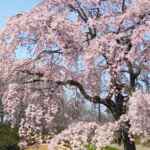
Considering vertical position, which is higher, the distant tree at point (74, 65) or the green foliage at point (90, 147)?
the distant tree at point (74, 65)

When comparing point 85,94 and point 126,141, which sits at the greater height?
point 85,94

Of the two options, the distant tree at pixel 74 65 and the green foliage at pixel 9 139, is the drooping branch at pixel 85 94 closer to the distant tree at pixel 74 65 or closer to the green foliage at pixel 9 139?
the distant tree at pixel 74 65

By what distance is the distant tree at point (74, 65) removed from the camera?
10922 mm

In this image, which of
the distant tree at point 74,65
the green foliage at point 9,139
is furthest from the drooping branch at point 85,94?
the green foliage at point 9,139

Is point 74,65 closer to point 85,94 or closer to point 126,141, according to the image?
point 85,94

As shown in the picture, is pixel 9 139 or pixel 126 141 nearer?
pixel 126 141

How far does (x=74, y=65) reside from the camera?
38.1 ft

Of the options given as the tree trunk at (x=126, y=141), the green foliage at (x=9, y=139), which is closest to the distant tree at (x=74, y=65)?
the tree trunk at (x=126, y=141)

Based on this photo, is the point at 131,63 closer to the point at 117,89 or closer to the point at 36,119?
the point at 117,89

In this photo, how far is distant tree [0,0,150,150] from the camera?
10.9 metres

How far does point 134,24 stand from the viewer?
38.3 feet

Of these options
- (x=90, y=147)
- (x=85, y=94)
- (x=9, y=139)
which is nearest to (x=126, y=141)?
(x=90, y=147)

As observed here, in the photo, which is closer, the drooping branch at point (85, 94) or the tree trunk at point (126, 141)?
the tree trunk at point (126, 141)

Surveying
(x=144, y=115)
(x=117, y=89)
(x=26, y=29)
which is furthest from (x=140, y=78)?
(x=26, y=29)
